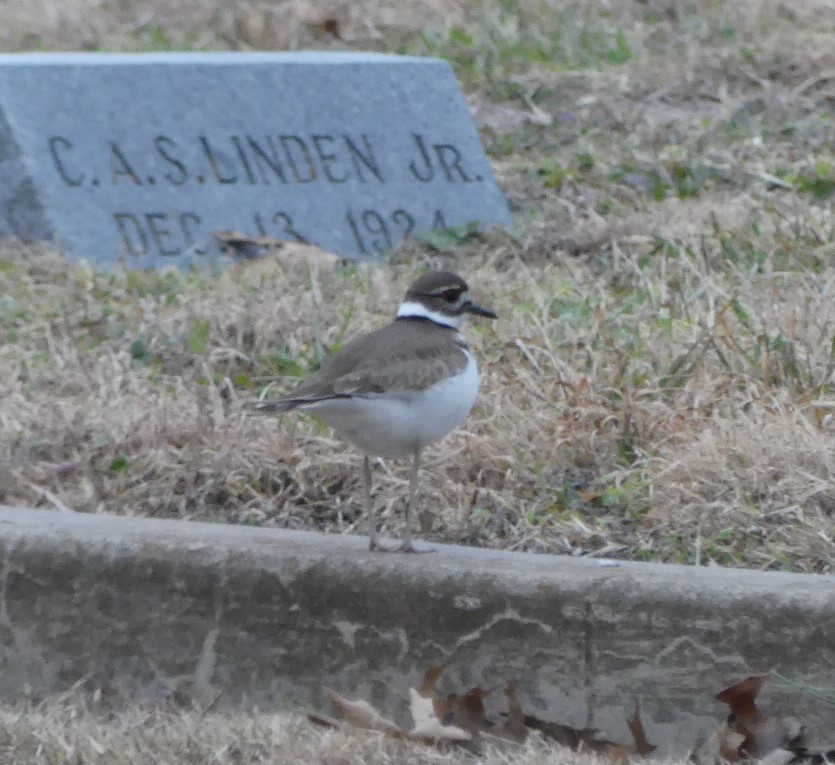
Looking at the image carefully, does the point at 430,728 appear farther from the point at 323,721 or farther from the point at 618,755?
the point at 618,755

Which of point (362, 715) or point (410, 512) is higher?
point (410, 512)

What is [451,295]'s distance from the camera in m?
4.57

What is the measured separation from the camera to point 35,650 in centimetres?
414

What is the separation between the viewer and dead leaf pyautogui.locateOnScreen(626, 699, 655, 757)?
3.71 meters

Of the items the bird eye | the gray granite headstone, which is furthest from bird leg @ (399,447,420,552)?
the gray granite headstone

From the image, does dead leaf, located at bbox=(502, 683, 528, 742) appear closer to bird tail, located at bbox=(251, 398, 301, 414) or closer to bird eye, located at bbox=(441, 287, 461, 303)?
bird tail, located at bbox=(251, 398, 301, 414)

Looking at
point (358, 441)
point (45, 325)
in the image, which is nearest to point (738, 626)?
point (358, 441)

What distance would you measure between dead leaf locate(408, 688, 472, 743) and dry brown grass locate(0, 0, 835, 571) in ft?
2.75

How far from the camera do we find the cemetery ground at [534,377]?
14.8 feet

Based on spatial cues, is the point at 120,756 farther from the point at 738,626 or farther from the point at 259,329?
the point at 259,329

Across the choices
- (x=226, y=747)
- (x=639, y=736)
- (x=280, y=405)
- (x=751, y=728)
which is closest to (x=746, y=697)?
(x=751, y=728)

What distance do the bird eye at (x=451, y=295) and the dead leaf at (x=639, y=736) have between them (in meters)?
1.27

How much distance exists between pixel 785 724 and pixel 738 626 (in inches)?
8.6

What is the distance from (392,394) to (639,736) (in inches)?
36.6
